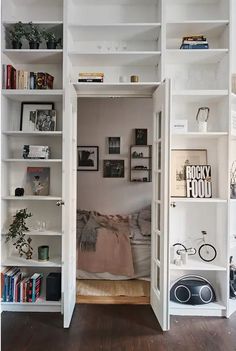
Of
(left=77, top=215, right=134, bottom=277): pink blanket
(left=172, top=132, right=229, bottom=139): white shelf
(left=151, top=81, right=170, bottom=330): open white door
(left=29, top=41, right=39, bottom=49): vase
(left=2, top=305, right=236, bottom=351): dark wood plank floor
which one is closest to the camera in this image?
(left=2, top=305, right=236, bottom=351): dark wood plank floor

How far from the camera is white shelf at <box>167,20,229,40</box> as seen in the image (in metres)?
2.70

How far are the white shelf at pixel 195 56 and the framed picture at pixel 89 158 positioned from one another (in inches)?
89.0

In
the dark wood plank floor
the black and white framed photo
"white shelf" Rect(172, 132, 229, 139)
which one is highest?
the black and white framed photo

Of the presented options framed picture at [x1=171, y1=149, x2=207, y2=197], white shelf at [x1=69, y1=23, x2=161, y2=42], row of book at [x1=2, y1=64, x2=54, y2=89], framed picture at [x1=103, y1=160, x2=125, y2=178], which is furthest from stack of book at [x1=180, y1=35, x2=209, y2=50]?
framed picture at [x1=103, y1=160, x2=125, y2=178]

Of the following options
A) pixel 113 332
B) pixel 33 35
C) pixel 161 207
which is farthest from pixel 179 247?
pixel 33 35

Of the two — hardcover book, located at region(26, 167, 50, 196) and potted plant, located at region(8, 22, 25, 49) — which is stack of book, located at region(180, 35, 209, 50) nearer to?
potted plant, located at region(8, 22, 25, 49)

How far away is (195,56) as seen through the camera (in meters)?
2.84

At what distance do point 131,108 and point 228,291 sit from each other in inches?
126

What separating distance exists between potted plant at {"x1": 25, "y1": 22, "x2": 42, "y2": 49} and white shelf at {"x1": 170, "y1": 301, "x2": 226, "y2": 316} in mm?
2791

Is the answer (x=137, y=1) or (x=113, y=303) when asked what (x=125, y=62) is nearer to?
(x=137, y=1)

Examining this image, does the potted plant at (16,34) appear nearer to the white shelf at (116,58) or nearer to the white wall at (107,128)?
the white shelf at (116,58)

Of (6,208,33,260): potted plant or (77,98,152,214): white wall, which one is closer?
(6,208,33,260): potted plant

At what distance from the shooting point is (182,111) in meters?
3.02

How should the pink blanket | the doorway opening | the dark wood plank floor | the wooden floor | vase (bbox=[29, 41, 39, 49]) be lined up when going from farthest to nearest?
the doorway opening < the pink blanket < the wooden floor < vase (bbox=[29, 41, 39, 49]) < the dark wood plank floor
